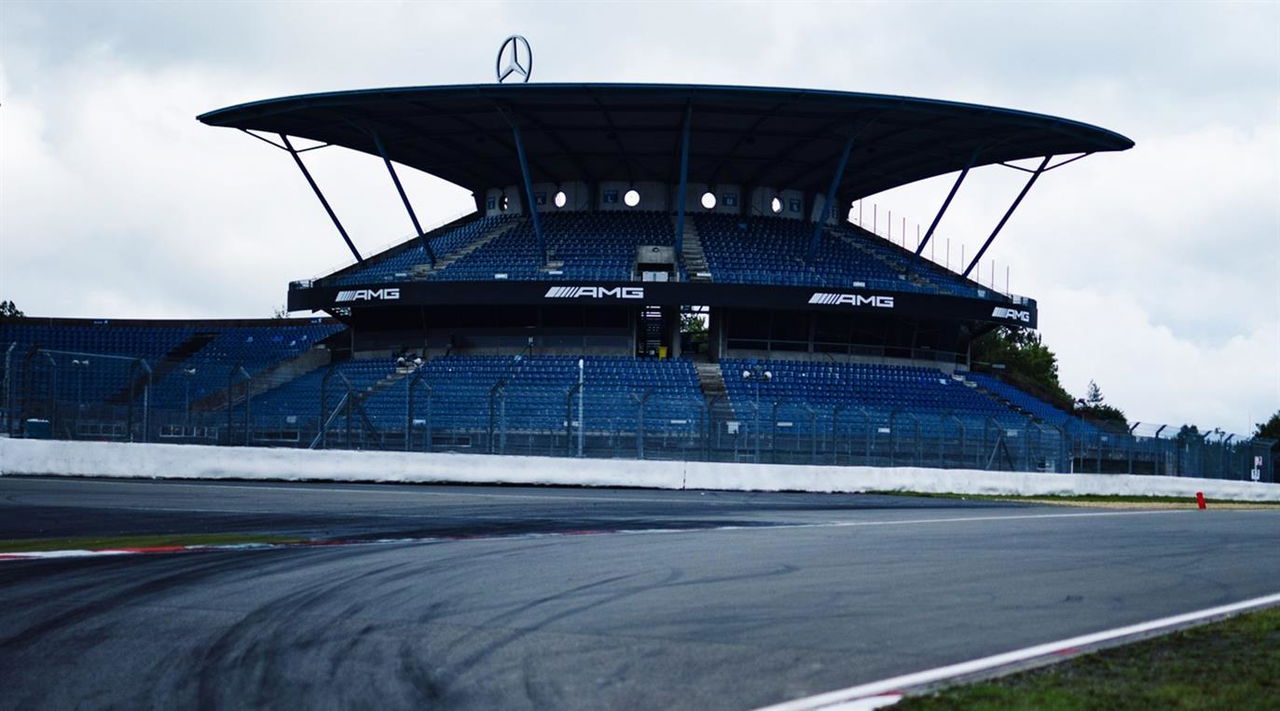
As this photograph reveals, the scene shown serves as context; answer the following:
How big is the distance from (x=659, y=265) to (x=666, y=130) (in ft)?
18.6

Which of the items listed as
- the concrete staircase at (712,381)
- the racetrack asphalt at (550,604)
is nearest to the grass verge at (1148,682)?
the racetrack asphalt at (550,604)

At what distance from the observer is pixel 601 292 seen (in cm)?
5106

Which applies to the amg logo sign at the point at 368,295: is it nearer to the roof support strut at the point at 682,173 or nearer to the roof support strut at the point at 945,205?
the roof support strut at the point at 682,173

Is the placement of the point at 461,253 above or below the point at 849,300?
above

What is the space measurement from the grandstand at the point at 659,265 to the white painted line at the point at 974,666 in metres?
29.1

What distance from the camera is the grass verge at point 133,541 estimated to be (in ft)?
37.8

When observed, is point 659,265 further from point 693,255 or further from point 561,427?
point 561,427

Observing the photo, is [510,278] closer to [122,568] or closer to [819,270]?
[819,270]

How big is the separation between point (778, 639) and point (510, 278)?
45059 mm

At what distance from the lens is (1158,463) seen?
38.6 m

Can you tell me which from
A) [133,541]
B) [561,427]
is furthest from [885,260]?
[133,541]

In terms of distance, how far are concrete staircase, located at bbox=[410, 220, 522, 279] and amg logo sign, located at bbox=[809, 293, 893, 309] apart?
564 inches

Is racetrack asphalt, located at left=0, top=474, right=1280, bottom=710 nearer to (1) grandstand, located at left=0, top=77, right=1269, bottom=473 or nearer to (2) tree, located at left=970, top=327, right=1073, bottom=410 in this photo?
(1) grandstand, located at left=0, top=77, right=1269, bottom=473

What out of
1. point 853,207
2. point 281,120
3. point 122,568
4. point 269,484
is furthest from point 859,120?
point 122,568
